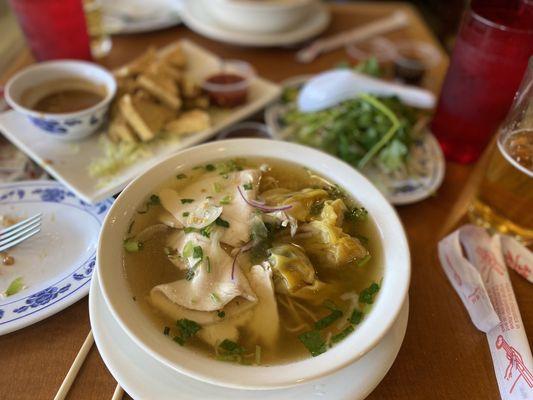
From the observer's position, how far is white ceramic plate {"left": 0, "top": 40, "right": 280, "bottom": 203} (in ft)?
4.67

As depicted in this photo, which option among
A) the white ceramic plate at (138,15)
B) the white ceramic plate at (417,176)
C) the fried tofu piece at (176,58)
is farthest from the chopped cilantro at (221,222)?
the white ceramic plate at (138,15)

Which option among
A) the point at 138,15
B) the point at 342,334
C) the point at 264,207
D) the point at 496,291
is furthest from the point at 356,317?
the point at 138,15

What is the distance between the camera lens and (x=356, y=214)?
1.17 meters

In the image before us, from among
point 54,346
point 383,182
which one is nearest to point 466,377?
point 383,182

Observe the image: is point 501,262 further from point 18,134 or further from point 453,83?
point 18,134

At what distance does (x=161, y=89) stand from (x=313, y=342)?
4.04 ft

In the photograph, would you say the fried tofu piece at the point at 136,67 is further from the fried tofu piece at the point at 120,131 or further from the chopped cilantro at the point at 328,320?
the chopped cilantro at the point at 328,320

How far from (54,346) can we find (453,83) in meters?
1.63

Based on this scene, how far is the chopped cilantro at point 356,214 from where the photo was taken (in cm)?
116

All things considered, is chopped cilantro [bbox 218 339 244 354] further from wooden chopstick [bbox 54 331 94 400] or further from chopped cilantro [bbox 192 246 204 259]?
wooden chopstick [bbox 54 331 94 400]

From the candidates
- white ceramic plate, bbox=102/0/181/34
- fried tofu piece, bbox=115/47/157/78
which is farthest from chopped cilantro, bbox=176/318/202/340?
white ceramic plate, bbox=102/0/181/34

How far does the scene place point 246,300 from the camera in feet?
3.31

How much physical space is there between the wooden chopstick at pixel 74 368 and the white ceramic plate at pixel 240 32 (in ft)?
5.62

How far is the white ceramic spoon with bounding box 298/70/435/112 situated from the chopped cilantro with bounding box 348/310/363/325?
3.55 ft
